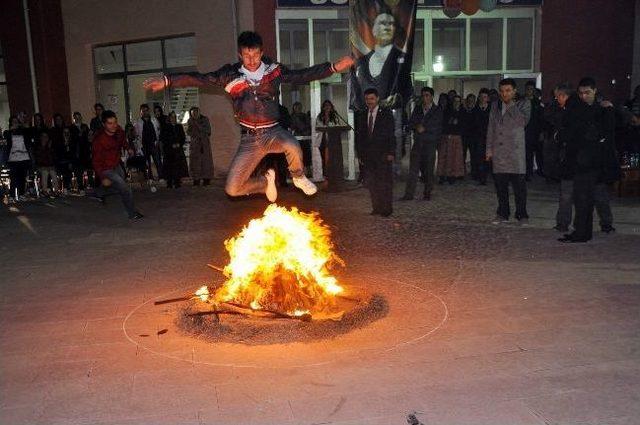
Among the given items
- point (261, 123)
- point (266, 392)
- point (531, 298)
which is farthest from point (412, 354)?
point (261, 123)

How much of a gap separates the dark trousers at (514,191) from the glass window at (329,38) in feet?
25.6

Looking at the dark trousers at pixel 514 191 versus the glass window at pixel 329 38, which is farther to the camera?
the glass window at pixel 329 38

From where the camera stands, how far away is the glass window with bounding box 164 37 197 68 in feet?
53.5

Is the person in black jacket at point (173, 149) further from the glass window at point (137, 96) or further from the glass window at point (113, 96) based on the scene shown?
the glass window at point (113, 96)

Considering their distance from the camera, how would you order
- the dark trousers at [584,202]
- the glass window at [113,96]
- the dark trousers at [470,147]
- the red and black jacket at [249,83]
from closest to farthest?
the red and black jacket at [249,83] → the dark trousers at [584,202] → the dark trousers at [470,147] → the glass window at [113,96]

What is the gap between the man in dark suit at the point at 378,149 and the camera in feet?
31.7

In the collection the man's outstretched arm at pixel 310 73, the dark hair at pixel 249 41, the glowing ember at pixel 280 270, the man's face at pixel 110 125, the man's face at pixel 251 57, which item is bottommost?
the glowing ember at pixel 280 270

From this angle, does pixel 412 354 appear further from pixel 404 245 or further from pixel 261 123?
pixel 404 245

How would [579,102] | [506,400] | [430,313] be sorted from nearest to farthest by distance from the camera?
[506,400]
[430,313]
[579,102]

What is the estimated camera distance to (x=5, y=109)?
64.6ft

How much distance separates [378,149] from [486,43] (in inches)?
352

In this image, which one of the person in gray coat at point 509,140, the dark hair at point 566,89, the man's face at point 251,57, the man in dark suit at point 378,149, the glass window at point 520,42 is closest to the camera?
the man's face at point 251,57

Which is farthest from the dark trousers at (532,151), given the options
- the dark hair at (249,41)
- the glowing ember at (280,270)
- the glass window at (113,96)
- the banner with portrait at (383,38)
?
the glass window at (113,96)

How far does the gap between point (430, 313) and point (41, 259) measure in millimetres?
5427
